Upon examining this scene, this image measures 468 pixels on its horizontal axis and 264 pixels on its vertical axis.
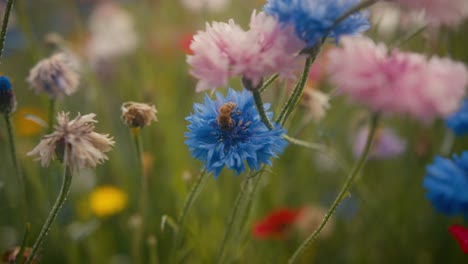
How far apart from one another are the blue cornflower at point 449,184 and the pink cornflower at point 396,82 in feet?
1.06

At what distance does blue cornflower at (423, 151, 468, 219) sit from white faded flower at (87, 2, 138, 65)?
1313 millimetres

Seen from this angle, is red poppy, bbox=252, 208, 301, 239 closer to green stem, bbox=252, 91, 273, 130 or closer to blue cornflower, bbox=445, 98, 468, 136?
blue cornflower, bbox=445, 98, 468, 136

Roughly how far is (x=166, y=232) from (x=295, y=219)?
35cm

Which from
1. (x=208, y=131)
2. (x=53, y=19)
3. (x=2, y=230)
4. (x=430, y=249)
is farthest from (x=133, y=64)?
(x=208, y=131)

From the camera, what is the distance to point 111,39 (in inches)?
70.4

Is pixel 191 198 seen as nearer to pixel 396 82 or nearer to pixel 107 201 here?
pixel 396 82

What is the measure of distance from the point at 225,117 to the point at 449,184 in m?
0.42

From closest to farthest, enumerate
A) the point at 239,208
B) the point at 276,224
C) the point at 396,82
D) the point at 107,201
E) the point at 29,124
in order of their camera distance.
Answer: the point at 396,82
the point at 239,208
the point at 276,224
the point at 107,201
the point at 29,124

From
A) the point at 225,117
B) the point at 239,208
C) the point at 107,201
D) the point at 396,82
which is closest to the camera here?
the point at 396,82

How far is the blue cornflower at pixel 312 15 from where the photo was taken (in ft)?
1.35

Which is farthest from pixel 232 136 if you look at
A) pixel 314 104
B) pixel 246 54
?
pixel 314 104

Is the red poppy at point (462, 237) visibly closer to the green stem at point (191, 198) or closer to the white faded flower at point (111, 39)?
the green stem at point (191, 198)

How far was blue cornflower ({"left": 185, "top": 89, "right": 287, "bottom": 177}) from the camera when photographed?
494 millimetres

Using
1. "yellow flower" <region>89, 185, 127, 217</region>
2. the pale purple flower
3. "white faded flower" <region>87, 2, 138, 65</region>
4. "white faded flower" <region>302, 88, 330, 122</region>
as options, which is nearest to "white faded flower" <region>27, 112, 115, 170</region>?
"white faded flower" <region>302, 88, 330, 122</region>
